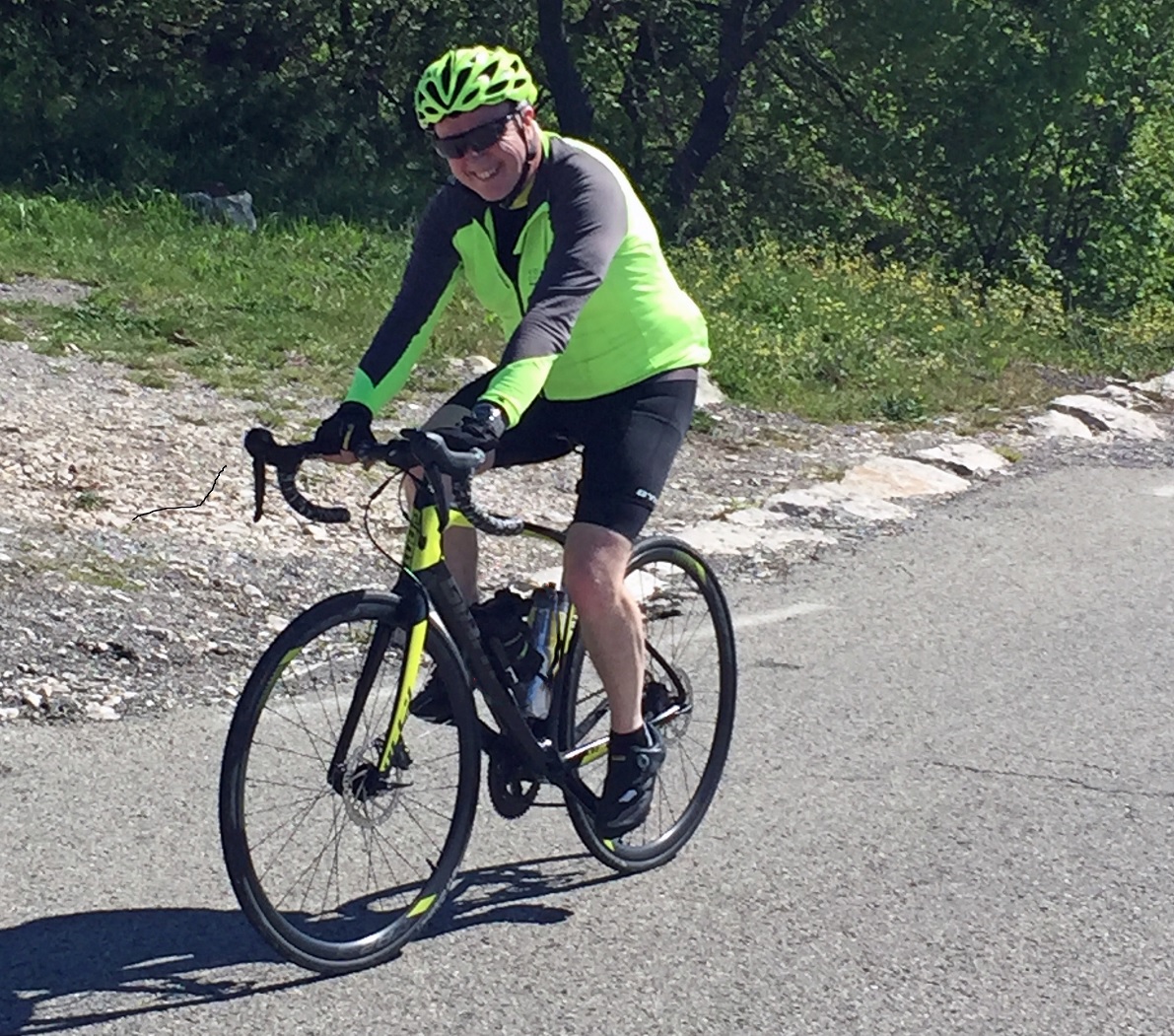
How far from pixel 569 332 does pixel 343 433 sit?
553 mm

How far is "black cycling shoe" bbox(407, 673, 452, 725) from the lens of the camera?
167 inches

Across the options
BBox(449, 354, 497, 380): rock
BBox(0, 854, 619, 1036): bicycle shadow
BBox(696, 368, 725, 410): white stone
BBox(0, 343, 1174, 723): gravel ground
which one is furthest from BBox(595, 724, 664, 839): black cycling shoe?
BBox(696, 368, 725, 410): white stone

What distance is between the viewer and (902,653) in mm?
7094

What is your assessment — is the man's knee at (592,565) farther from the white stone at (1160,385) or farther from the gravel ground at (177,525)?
the white stone at (1160,385)

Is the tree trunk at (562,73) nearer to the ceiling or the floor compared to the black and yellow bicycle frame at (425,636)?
nearer to the ceiling

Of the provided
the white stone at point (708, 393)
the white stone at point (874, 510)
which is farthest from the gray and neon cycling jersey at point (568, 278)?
the white stone at point (708, 393)

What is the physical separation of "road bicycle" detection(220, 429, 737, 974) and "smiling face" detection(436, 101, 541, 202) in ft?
2.21

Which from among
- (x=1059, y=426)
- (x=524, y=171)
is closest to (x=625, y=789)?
(x=524, y=171)

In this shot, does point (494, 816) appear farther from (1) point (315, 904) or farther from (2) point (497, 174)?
(2) point (497, 174)

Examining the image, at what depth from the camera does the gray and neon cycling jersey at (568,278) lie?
165 inches

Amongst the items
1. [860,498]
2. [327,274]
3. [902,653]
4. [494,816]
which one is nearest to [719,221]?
[327,274]

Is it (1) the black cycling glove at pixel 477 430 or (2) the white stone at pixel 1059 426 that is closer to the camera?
(1) the black cycling glove at pixel 477 430

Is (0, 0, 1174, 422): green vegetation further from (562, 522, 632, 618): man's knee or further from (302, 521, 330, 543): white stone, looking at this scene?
(562, 522, 632, 618): man's knee

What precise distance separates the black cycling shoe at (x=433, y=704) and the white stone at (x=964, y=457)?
273 inches
